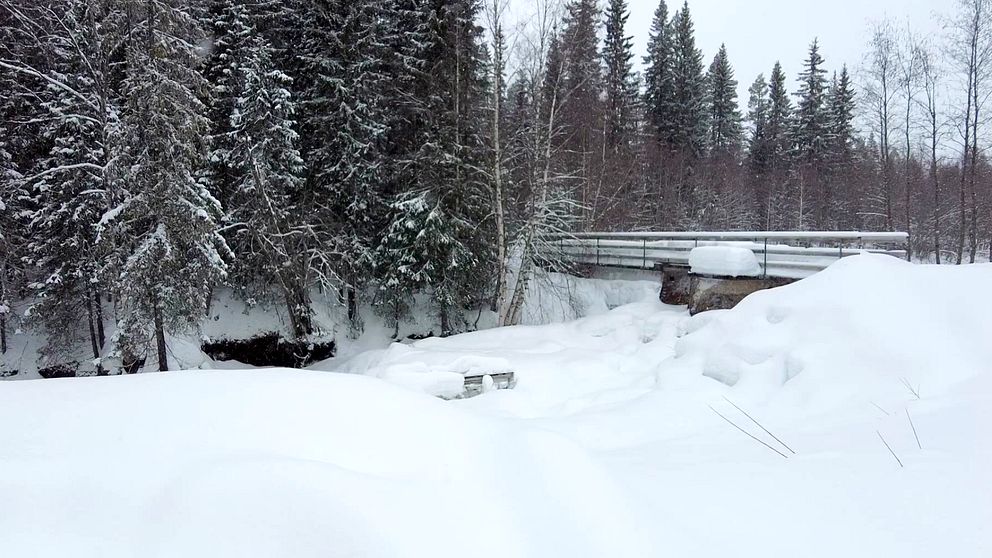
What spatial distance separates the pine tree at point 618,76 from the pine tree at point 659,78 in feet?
19.5

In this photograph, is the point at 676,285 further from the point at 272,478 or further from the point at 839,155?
the point at 839,155

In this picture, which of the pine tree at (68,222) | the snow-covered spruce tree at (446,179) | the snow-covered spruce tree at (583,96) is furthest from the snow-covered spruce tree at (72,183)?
the snow-covered spruce tree at (583,96)

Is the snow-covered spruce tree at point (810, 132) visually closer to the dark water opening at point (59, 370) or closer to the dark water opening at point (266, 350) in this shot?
the dark water opening at point (266, 350)

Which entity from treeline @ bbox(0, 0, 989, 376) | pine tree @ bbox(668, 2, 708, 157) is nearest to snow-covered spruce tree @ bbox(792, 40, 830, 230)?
pine tree @ bbox(668, 2, 708, 157)

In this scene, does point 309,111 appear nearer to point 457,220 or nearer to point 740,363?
point 457,220

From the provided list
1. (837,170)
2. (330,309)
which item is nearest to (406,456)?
(330,309)

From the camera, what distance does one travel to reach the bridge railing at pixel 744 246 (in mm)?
10188

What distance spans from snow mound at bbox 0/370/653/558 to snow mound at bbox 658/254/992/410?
11.1ft

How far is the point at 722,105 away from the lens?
123 ft

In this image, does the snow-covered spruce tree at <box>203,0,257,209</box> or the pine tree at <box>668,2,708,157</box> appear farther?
the pine tree at <box>668,2,708,157</box>

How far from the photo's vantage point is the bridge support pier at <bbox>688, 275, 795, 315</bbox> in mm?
10156

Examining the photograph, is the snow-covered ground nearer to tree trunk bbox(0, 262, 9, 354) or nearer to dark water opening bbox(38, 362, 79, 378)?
tree trunk bbox(0, 262, 9, 354)

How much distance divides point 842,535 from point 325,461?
8.64 feet

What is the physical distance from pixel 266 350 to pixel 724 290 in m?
13.9
